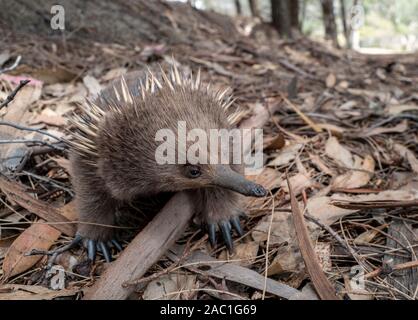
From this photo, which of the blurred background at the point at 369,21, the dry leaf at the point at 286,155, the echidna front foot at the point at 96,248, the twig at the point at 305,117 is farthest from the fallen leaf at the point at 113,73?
the blurred background at the point at 369,21

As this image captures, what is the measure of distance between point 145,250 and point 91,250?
0.35 m

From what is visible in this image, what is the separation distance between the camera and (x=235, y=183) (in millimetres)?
1678

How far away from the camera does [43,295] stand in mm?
1694

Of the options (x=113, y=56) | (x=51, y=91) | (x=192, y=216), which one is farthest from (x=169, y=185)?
(x=113, y=56)

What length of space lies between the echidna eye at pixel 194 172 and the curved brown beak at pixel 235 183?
0.07 metres

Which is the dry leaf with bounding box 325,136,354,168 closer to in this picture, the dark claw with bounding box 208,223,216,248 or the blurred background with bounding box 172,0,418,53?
the dark claw with bounding box 208,223,216,248

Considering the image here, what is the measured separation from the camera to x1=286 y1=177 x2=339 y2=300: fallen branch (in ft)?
5.09

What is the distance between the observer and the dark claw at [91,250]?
2000 mm

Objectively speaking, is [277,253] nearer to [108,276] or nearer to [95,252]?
[108,276]

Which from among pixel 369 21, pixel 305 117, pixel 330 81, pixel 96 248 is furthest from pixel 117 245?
pixel 369 21

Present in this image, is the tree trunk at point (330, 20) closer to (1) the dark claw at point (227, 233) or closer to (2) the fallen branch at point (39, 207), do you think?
(1) the dark claw at point (227, 233)

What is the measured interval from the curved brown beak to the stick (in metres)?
0.32

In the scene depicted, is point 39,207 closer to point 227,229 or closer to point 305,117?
point 227,229

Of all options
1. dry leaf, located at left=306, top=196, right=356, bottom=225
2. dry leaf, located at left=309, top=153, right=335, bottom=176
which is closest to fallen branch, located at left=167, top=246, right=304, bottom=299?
dry leaf, located at left=306, top=196, right=356, bottom=225
